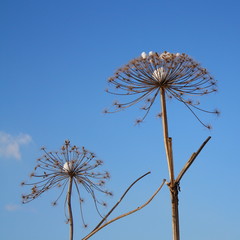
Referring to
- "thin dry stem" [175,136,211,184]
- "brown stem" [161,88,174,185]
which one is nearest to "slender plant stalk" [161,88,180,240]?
"brown stem" [161,88,174,185]

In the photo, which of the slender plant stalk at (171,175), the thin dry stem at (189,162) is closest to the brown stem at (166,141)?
the slender plant stalk at (171,175)

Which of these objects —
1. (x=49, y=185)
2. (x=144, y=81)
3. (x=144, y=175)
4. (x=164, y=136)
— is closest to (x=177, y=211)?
(x=144, y=175)

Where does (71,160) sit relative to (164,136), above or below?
above

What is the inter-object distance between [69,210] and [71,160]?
1.55m

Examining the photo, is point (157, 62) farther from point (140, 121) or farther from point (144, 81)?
point (140, 121)

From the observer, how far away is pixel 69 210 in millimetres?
11953

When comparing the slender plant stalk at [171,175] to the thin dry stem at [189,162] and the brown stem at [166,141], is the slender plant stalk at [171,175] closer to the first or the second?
the brown stem at [166,141]

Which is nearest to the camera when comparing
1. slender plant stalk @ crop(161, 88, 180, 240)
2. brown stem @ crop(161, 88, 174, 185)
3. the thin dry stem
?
slender plant stalk @ crop(161, 88, 180, 240)

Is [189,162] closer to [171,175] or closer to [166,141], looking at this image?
[171,175]

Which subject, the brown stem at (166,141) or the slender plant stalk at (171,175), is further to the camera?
the brown stem at (166,141)

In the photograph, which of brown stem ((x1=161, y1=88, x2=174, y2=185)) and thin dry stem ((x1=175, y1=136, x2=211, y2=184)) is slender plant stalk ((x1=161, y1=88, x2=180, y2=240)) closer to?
brown stem ((x1=161, y1=88, x2=174, y2=185))

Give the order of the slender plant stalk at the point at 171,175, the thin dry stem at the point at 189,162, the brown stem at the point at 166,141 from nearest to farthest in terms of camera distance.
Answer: the slender plant stalk at the point at 171,175 → the thin dry stem at the point at 189,162 → the brown stem at the point at 166,141

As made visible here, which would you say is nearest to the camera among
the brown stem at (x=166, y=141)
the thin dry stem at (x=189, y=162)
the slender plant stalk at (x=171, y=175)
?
the slender plant stalk at (x=171, y=175)

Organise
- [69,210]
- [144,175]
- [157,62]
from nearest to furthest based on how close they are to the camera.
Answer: [144,175], [157,62], [69,210]
